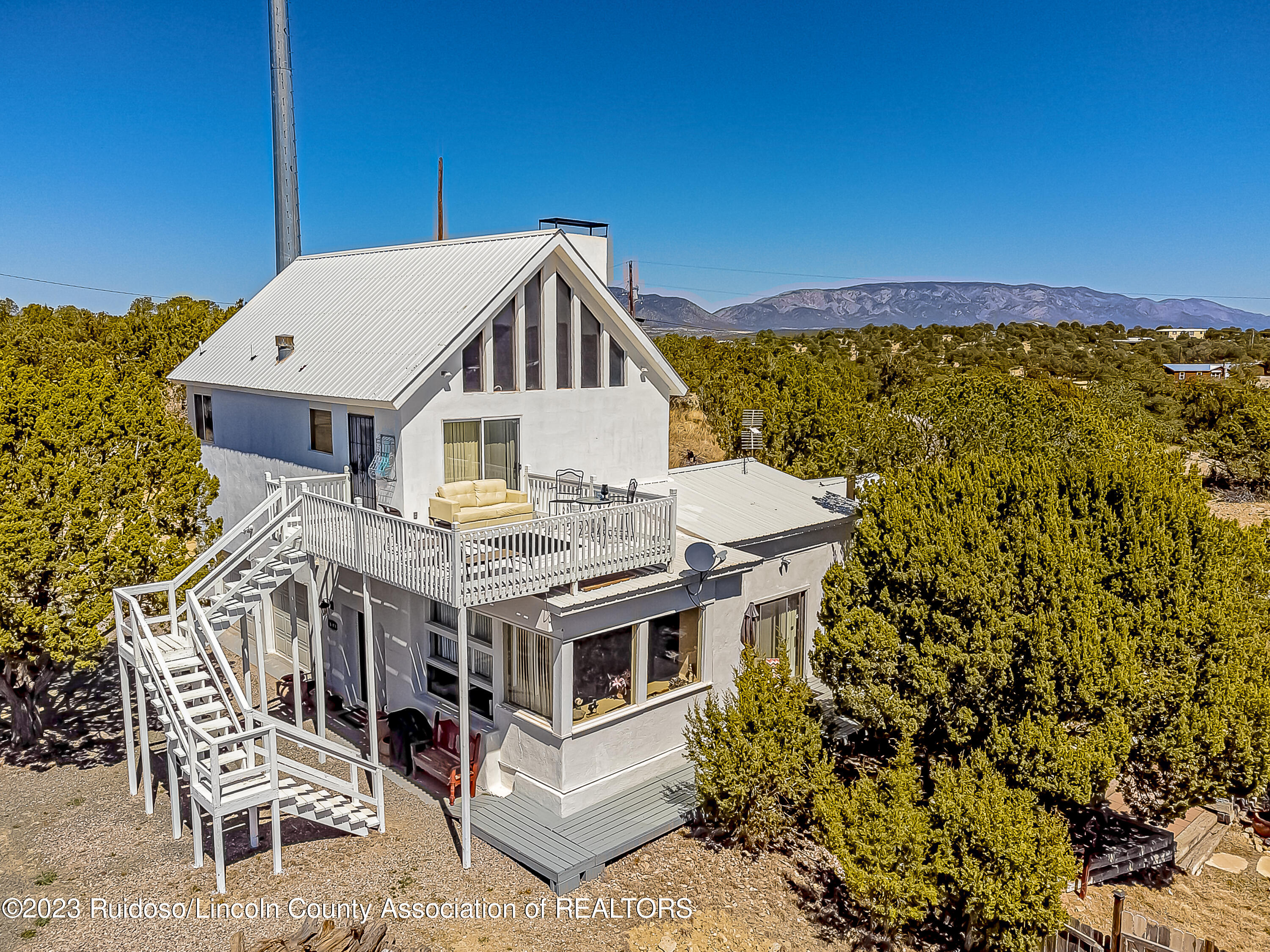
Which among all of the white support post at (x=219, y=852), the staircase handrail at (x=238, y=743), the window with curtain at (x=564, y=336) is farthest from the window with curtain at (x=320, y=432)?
the white support post at (x=219, y=852)

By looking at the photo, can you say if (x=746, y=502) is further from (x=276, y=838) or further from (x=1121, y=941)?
(x=276, y=838)

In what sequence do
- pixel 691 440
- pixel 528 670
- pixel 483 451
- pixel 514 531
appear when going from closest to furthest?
pixel 514 531 < pixel 528 670 < pixel 483 451 < pixel 691 440

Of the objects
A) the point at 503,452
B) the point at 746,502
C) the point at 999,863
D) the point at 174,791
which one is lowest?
the point at 174,791

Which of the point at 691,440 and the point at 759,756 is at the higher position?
the point at 691,440

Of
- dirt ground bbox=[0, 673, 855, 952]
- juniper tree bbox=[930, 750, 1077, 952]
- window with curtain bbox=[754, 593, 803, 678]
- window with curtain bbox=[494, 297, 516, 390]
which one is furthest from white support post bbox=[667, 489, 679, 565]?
juniper tree bbox=[930, 750, 1077, 952]

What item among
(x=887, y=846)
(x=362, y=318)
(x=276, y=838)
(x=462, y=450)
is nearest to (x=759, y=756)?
(x=887, y=846)

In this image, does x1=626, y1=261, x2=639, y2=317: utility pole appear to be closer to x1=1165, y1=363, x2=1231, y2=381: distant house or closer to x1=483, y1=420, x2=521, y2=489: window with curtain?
x1=483, y1=420, x2=521, y2=489: window with curtain

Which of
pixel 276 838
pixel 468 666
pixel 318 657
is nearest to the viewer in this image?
pixel 276 838

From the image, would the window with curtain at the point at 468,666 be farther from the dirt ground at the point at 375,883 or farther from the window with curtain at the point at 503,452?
the window with curtain at the point at 503,452
